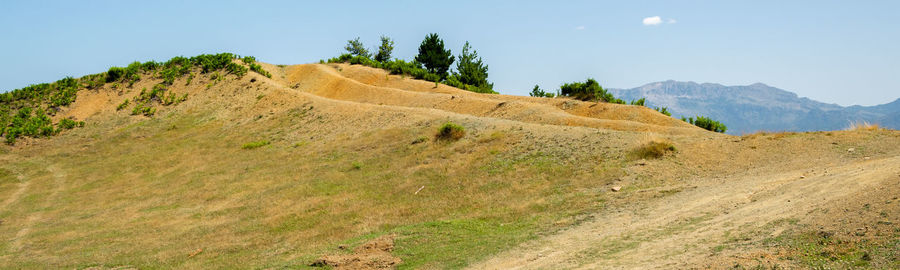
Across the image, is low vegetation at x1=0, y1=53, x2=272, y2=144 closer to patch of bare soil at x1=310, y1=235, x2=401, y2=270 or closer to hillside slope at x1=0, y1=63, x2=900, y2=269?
hillside slope at x1=0, y1=63, x2=900, y2=269

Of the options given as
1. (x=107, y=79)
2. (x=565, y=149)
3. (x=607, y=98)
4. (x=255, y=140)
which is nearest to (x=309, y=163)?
(x=255, y=140)

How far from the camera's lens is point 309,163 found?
24375mm

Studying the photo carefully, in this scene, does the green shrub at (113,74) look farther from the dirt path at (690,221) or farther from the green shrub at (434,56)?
the dirt path at (690,221)

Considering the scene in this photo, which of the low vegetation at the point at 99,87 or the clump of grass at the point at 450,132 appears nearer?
the clump of grass at the point at 450,132

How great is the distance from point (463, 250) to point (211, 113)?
27.8 m

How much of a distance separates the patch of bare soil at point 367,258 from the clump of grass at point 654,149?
778 centimetres

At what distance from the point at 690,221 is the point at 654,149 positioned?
587 cm

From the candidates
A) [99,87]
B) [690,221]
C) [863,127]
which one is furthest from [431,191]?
[99,87]

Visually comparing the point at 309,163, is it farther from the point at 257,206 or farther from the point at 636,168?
the point at 636,168

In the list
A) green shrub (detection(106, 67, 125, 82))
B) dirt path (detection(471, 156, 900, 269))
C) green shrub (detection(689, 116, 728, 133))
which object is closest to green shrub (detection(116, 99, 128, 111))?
green shrub (detection(106, 67, 125, 82))

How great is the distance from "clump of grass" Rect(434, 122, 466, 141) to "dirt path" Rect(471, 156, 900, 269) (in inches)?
389

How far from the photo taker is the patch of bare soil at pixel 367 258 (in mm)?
12336

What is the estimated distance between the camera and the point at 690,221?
38.1 ft

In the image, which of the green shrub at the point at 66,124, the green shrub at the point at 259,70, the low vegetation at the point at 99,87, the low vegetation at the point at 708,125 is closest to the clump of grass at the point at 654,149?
the low vegetation at the point at 708,125
